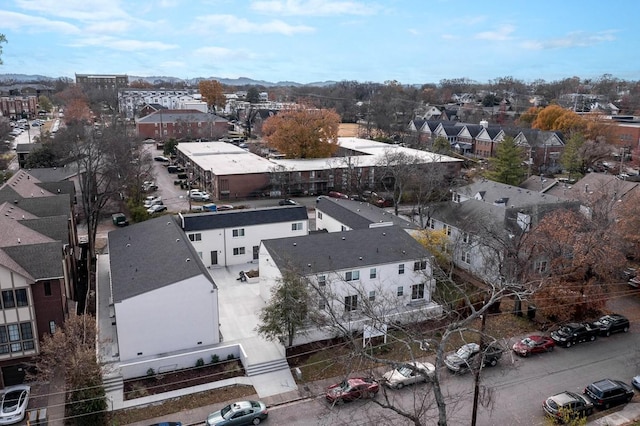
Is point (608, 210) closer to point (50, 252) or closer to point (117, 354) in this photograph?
point (117, 354)

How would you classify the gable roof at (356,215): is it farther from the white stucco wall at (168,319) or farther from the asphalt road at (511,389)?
the white stucco wall at (168,319)

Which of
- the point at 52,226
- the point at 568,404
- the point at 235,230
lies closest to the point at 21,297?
the point at 52,226

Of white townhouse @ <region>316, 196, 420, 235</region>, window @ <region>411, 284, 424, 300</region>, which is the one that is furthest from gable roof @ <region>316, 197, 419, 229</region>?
window @ <region>411, 284, 424, 300</region>

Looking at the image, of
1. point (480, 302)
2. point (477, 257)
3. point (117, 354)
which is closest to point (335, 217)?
point (477, 257)

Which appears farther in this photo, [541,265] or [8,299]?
[541,265]

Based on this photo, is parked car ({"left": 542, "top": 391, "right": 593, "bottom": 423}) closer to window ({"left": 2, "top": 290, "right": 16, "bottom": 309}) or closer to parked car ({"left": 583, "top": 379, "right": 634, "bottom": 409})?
parked car ({"left": 583, "top": 379, "right": 634, "bottom": 409})

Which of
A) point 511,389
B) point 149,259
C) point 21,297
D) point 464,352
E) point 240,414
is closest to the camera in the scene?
point 240,414

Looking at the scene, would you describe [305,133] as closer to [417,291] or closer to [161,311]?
[417,291]
